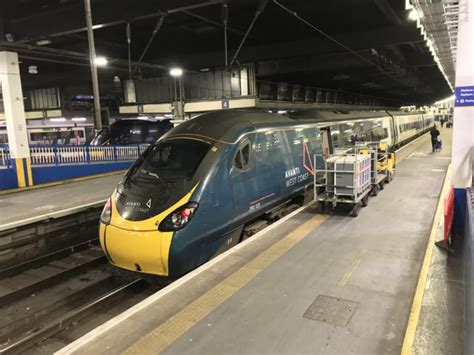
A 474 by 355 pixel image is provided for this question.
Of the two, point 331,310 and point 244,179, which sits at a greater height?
point 244,179

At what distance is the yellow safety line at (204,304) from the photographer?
3.63m

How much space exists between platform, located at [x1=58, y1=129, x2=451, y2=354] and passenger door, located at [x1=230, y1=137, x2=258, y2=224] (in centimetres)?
57

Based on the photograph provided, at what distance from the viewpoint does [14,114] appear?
12125 millimetres

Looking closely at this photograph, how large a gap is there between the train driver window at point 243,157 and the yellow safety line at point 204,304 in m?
1.44

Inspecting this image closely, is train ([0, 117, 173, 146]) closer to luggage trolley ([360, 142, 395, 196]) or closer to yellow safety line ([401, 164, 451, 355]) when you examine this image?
luggage trolley ([360, 142, 395, 196])

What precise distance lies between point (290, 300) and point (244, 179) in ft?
8.93

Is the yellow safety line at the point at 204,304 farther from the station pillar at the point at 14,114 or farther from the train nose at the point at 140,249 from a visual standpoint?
the station pillar at the point at 14,114

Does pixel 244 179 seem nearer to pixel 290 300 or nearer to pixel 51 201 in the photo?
pixel 290 300

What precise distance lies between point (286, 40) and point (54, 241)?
11030 mm

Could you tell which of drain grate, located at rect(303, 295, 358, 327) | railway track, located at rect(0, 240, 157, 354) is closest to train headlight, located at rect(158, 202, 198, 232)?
railway track, located at rect(0, 240, 157, 354)

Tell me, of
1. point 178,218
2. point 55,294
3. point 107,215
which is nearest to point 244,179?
point 178,218

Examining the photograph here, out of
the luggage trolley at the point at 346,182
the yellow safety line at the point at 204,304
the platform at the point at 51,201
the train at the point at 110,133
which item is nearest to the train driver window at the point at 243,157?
the yellow safety line at the point at 204,304

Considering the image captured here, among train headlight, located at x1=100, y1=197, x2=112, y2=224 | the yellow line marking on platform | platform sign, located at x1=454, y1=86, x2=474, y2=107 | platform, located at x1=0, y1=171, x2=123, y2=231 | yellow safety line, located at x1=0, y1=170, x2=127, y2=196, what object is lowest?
the yellow line marking on platform

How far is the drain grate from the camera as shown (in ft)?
13.0
